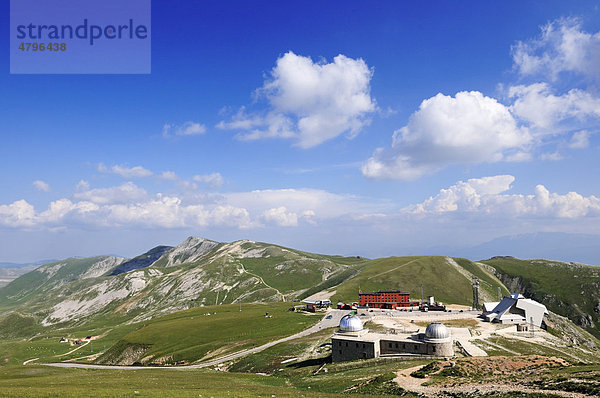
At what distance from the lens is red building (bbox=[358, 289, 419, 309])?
Result: 14512 centimetres

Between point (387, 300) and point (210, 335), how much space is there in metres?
70.7

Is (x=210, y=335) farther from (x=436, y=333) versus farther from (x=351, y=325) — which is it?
(x=436, y=333)

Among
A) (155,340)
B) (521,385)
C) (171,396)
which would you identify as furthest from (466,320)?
(155,340)

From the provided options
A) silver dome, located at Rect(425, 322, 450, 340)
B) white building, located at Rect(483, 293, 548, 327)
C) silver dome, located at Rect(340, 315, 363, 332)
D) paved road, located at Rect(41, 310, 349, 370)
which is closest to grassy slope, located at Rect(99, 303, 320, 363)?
paved road, located at Rect(41, 310, 349, 370)

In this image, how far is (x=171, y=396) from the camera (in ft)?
117

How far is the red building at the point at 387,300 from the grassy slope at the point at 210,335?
30.2 meters

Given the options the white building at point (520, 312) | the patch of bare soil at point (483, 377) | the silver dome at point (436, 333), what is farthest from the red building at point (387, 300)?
the patch of bare soil at point (483, 377)

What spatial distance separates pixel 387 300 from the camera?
146750mm

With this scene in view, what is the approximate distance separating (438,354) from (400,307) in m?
79.0

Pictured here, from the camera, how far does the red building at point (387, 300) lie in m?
145

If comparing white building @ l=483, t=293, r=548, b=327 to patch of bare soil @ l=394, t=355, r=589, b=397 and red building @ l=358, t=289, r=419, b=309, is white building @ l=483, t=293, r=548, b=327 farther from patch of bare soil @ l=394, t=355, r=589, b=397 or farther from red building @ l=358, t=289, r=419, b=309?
patch of bare soil @ l=394, t=355, r=589, b=397

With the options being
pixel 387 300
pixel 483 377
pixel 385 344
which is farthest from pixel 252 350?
pixel 387 300

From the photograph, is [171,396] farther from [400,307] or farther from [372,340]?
[400,307]

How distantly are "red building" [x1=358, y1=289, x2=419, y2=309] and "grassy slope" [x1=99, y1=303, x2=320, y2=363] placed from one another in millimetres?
30156
